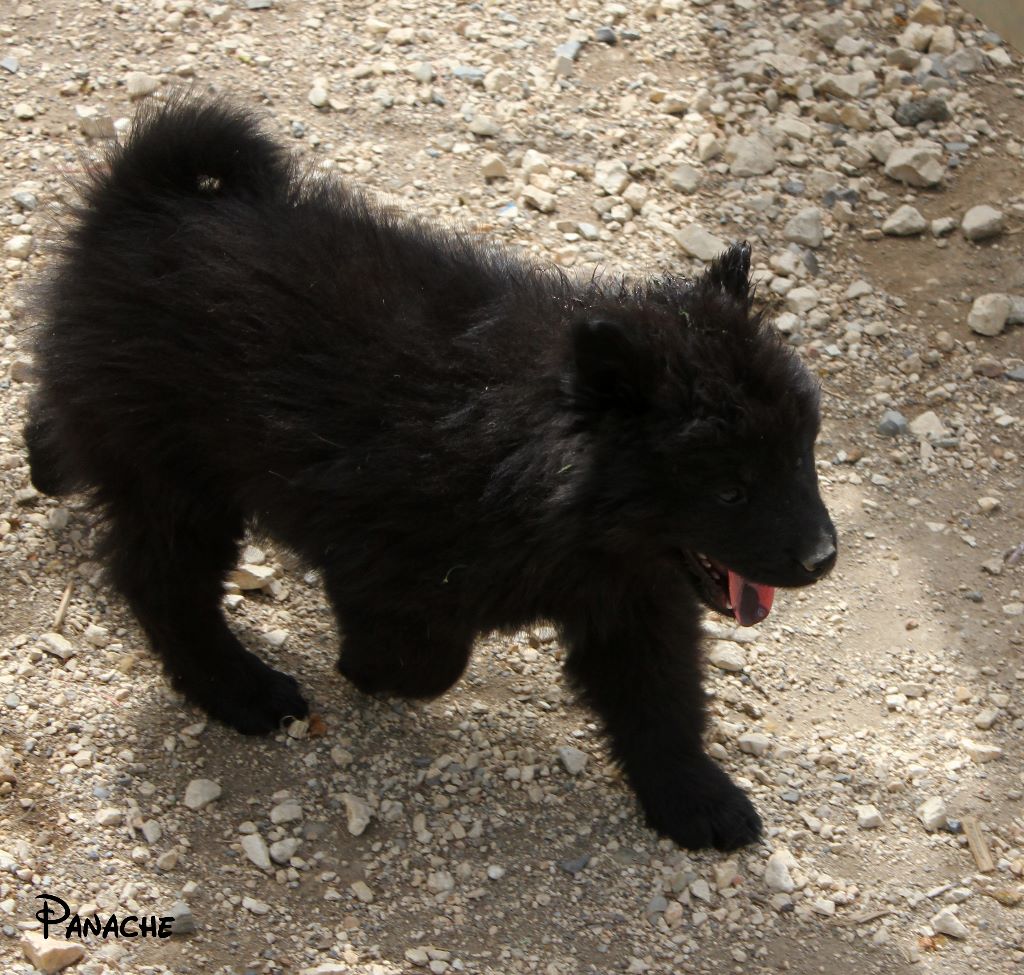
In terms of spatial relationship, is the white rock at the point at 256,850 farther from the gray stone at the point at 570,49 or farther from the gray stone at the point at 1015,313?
the gray stone at the point at 570,49

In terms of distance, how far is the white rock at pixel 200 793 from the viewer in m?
4.47

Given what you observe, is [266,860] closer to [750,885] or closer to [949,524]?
[750,885]

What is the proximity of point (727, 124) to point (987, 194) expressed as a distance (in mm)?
1327

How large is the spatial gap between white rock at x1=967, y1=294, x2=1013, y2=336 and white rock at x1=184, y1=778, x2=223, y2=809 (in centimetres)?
391

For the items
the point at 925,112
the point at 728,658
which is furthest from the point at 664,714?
the point at 925,112

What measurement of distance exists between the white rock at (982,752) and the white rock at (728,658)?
84cm

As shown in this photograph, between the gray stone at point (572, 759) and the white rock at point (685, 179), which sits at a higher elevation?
the white rock at point (685, 179)

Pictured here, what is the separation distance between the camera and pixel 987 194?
6.74 metres

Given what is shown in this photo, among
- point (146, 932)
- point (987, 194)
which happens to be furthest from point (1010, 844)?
point (987, 194)

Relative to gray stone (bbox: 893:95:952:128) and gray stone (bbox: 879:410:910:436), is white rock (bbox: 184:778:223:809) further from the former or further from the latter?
gray stone (bbox: 893:95:952:128)

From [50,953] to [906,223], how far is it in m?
4.91

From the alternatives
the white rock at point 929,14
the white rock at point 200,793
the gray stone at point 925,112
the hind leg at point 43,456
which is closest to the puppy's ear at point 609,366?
the white rock at point 200,793

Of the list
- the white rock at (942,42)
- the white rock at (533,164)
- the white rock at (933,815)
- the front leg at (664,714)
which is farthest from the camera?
the white rock at (942,42)

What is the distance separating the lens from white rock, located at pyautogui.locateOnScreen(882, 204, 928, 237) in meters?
6.57
